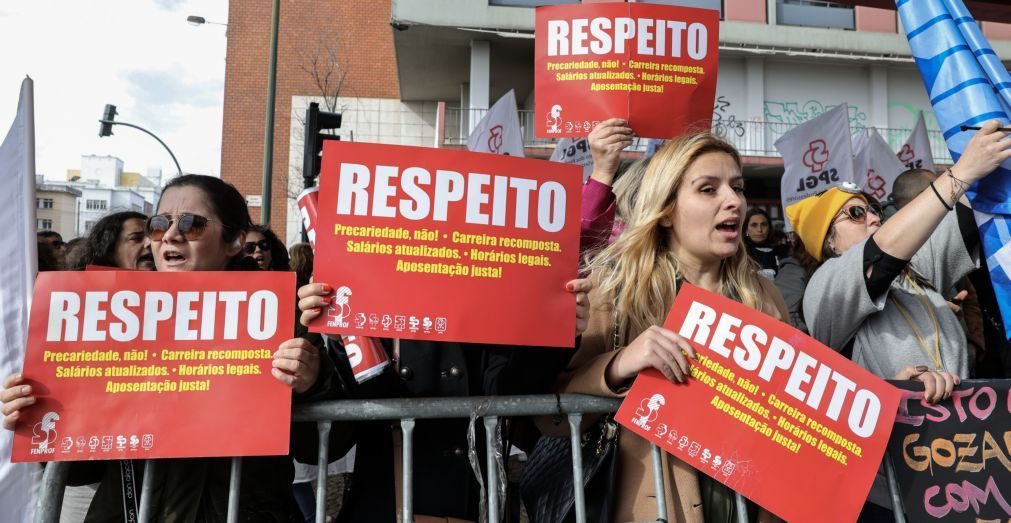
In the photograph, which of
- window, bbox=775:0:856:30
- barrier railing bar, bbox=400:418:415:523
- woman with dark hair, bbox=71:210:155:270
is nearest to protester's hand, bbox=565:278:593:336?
barrier railing bar, bbox=400:418:415:523

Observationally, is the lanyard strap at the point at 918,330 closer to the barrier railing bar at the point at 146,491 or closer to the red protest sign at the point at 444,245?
the red protest sign at the point at 444,245

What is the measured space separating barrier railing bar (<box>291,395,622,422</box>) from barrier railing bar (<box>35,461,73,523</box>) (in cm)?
60

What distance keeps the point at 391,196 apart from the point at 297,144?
20743 millimetres

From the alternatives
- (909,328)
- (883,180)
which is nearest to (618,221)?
(909,328)

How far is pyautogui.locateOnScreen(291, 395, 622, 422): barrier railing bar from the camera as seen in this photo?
6.17ft

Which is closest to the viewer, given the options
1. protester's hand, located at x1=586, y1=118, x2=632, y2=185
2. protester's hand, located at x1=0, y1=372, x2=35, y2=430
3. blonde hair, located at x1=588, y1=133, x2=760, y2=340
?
protester's hand, located at x1=0, y1=372, x2=35, y2=430

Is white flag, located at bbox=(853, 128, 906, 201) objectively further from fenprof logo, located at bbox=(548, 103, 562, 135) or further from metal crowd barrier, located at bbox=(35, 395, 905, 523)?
metal crowd barrier, located at bbox=(35, 395, 905, 523)

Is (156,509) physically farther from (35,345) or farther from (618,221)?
(618,221)

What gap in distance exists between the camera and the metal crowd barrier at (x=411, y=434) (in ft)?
5.94

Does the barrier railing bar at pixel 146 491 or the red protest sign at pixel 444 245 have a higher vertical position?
the red protest sign at pixel 444 245

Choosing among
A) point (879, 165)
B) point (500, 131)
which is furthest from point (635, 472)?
point (879, 165)

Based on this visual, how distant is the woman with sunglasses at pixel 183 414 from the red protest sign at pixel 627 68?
4.34 ft

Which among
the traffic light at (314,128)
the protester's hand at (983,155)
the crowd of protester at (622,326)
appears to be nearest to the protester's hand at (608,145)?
the crowd of protester at (622,326)

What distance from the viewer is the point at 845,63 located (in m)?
17.7
